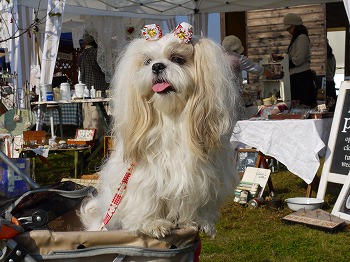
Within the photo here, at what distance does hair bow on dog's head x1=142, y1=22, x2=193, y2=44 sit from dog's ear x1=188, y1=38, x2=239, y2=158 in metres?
0.08

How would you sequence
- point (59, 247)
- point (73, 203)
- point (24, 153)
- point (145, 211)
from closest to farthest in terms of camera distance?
point (59, 247) → point (145, 211) → point (73, 203) → point (24, 153)

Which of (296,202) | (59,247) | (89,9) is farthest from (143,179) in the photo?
(89,9)

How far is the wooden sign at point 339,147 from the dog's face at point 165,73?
9.55 feet

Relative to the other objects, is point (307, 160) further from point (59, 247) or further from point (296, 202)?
point (59, 247)

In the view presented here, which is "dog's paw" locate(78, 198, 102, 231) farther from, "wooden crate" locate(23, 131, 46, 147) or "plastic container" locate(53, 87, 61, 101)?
"plastic container" locate(53, 87, 61, 101)

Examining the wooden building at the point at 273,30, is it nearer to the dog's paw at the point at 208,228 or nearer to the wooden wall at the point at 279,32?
the wooden wall at the point at 279,32

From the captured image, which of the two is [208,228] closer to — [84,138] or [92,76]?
[84,138]

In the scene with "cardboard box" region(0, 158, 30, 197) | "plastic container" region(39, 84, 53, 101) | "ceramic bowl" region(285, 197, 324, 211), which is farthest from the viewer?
"plastic container" region(39, 84, 53, 101)

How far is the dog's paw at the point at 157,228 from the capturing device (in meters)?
1.89

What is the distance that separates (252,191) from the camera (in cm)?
502

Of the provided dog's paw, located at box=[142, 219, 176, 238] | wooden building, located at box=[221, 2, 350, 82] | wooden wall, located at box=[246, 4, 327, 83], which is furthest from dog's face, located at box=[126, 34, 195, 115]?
wooden wall, located at box=[246, 4, 327, 83]

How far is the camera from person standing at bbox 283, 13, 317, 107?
23.9ft

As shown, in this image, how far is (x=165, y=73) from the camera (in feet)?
6.48

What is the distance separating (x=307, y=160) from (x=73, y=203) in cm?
270
